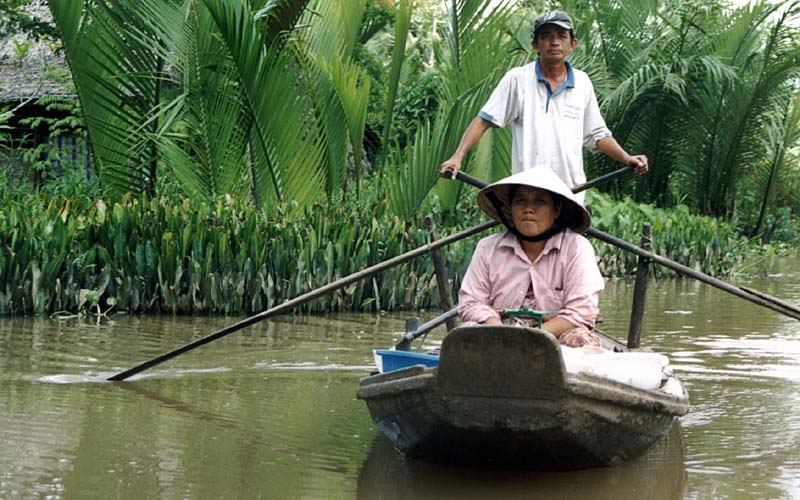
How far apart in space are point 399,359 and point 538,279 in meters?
0.64

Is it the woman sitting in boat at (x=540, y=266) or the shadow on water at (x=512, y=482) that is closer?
the shadow on water at (x=512, y=482)

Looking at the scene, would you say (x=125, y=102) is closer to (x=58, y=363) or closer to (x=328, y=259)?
(x=328, y=259)

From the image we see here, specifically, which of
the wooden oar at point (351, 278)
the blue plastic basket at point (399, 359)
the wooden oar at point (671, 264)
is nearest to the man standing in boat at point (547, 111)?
the wooden oar at point (671, 264)

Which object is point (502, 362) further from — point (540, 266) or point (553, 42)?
point (553, 42)

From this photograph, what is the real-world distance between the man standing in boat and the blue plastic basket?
116 cm

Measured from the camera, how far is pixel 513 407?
3561mm

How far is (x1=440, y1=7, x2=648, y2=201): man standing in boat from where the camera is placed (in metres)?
5.32

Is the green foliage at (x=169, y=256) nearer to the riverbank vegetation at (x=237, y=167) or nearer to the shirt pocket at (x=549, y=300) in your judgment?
the riverbank vegetation at (x=237, y=167)

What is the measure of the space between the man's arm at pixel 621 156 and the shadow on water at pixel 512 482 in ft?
5.38

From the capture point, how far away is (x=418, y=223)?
10.8 metres

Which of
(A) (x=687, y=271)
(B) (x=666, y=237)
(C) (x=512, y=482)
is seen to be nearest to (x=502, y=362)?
(C) (x=512, y=482)

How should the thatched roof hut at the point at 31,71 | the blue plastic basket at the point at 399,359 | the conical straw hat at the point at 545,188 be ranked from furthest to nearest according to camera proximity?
the thatched roof hut at the point at 31,71 < the conical straw hat at the point at 545,188 < the blue plastic basket at the point at 399,359

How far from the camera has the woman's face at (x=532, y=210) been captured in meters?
4.43

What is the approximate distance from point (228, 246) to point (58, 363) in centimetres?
259
